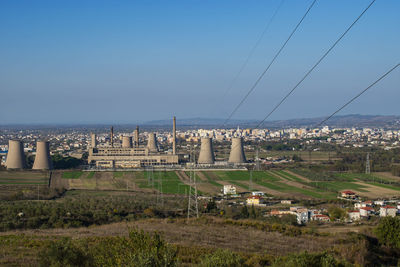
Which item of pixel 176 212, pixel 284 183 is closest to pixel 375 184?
pixel 284 183

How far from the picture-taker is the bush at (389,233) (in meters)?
9.67

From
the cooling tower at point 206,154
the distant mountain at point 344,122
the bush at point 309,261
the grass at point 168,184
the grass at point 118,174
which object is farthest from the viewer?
the distant mountain at point 344,122

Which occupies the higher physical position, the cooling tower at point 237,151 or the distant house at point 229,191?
the cooling tower at point 237,151

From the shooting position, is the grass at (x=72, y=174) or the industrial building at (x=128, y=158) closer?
the grass at (x=72, y=174)

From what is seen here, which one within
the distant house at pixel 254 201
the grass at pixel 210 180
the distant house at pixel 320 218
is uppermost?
the distant house at pixel 320 218

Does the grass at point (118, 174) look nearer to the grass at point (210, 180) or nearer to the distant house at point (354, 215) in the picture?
the grass at point (210, 180)

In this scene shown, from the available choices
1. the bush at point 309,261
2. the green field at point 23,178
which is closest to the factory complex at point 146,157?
the green field at point 23,178

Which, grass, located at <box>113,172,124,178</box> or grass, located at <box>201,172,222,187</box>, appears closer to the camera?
grass, located at <box>201,172,222,187</box>

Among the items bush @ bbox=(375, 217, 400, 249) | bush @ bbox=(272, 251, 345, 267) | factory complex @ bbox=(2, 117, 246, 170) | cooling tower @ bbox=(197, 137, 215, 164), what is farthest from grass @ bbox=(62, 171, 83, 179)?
bush @ bbox=(272, 251, 345, 267)

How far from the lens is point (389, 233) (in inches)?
387

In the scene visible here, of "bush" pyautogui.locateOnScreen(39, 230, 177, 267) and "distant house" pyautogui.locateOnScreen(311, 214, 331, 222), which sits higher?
"bush" pyautogui.locateOnScreen(39, 230, 177, 267)

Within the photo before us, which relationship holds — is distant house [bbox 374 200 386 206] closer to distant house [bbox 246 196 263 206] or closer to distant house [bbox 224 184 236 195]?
distant house [bbox 246 196 263 206]

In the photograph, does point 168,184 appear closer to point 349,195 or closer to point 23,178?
point 23,178

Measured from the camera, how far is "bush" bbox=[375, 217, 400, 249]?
31.7 feet
